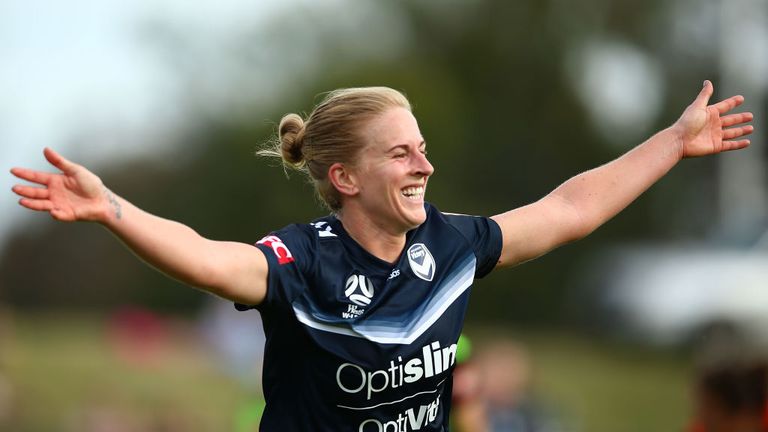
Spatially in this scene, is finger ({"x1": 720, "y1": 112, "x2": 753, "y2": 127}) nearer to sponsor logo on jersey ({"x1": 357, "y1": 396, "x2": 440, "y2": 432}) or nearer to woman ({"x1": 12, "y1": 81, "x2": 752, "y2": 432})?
woman ({"x1": 12, "y1": 81, "x2": 752, "y2": 432})

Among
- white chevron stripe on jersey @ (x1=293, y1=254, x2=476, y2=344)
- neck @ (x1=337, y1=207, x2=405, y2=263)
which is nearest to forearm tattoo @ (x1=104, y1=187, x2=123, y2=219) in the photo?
white chevron stripe on jersey @ (x1=293, y1=254, x2=476, y2=344)

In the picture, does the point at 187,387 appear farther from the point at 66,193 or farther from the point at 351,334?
the point at 66,193

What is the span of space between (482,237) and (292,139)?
0.81 meters

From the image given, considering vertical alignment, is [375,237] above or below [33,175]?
above

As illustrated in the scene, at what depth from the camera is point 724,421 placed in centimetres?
413

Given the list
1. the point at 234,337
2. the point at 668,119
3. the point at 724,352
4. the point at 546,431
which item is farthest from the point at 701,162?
the point at 724,352

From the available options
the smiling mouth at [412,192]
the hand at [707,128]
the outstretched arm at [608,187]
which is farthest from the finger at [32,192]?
the hand at [707,128]

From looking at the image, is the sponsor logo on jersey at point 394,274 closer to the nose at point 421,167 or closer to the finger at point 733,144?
the nose at point 421,167

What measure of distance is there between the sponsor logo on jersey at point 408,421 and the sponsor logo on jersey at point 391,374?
4.4 inches

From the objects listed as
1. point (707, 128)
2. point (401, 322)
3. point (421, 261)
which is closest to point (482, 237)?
point (421, 261)

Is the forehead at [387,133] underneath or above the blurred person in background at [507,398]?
underneath

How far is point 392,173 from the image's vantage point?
15.8 feet

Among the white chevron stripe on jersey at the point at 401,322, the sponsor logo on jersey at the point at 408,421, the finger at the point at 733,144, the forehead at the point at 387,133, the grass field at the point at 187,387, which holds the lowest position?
the sponsor logo on jersey at the point at 408,421

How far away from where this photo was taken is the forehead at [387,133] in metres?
4.85
